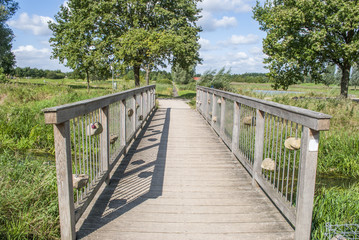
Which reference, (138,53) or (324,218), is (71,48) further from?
(324,218)

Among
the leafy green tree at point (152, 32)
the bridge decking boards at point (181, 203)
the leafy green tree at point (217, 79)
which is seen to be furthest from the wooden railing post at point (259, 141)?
the leafy green tree at point (152, 32)

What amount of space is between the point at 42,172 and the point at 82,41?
21.0 metres

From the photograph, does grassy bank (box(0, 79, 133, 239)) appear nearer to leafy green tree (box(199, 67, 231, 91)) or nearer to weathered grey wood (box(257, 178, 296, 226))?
weathered grey wood (box(257, 178, 296, 226))

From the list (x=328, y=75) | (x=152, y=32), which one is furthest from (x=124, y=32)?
(x=328, y=75)

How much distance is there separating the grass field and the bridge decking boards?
1.54 feet

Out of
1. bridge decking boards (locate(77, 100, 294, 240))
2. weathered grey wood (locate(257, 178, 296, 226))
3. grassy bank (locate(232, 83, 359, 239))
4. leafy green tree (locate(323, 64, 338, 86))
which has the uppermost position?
leafy green tree (locate(323, 64, 338, 86))

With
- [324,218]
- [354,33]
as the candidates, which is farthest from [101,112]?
[354,33]

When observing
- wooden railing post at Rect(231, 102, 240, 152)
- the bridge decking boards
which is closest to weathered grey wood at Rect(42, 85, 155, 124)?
the bridge decking boards

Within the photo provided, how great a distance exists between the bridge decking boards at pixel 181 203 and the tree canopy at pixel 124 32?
1689 centimetres

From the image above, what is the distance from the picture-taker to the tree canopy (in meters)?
21.7

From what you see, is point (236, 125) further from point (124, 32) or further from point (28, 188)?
point (124, 32)

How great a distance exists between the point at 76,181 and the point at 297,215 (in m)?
1.93

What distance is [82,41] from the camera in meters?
23.4

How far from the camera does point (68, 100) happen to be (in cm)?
1135
